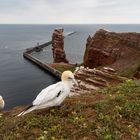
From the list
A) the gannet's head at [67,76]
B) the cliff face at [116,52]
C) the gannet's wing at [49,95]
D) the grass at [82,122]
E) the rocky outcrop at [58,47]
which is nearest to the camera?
the grass at [82,122]

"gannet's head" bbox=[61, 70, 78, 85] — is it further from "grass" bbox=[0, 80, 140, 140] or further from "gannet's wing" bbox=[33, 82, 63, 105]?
"grass" bbox=[0, 80, 140, 140]

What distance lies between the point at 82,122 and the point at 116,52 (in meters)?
53.2

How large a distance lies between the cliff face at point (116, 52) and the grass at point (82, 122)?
130ft

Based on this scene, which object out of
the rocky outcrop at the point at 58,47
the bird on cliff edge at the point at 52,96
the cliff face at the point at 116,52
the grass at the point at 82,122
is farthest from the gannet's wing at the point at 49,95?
the rocky outcrop at the point at 58,47

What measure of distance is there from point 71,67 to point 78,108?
70898 mm

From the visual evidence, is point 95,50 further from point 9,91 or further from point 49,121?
point 49,121

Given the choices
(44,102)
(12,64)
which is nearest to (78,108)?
(44,102)

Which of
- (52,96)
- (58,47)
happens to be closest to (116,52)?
(58,47)

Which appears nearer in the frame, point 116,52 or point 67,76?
point 67,76

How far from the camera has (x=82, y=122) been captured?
12.1 meters

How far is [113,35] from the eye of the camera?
65562 mm

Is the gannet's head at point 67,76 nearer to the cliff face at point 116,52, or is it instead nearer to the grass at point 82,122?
the grass at point 82,122

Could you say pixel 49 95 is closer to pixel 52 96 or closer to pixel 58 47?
pixel 52 96

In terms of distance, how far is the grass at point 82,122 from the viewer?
1105 cm
